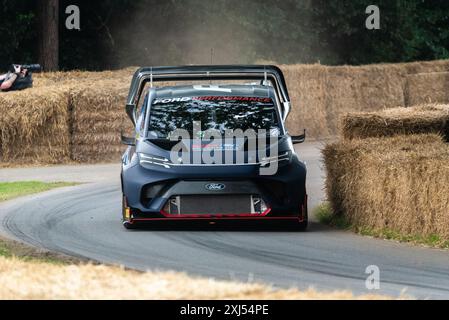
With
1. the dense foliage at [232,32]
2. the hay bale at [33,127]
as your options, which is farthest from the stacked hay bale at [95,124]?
the dense foliage at [232,32]

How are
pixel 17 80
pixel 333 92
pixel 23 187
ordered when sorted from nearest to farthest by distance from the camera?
pixel 23 187 < pixel 17 80 < pixel 333 92

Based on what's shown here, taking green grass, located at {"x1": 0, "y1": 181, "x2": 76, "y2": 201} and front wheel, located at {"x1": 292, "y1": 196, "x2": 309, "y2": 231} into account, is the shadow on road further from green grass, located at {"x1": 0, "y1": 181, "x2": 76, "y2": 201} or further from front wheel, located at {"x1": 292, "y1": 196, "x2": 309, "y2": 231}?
green grass, located at {"x1": 0, "y1": 181, "x2": 76, "y2": 201}

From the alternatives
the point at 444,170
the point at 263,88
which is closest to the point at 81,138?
the point at 263,88

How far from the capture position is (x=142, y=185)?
1542cm

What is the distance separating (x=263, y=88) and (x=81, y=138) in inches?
561

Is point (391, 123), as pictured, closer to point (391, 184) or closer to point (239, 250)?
point (391, 184)

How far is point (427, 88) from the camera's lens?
141 feet

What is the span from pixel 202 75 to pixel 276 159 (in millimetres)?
1949

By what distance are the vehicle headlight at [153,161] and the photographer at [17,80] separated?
16159 millimetres

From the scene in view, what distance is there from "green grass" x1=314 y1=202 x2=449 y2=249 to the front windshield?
53.3 inches

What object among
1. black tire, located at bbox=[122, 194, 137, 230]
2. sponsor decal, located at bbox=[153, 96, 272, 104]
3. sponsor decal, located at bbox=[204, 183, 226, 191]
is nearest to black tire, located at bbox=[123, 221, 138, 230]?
black tire, located at bbox=[122, 194, 137, 230]

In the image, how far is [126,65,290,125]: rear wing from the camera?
661 inches

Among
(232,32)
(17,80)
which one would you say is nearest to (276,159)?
(17,80)

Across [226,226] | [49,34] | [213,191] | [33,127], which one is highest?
[49,34]
